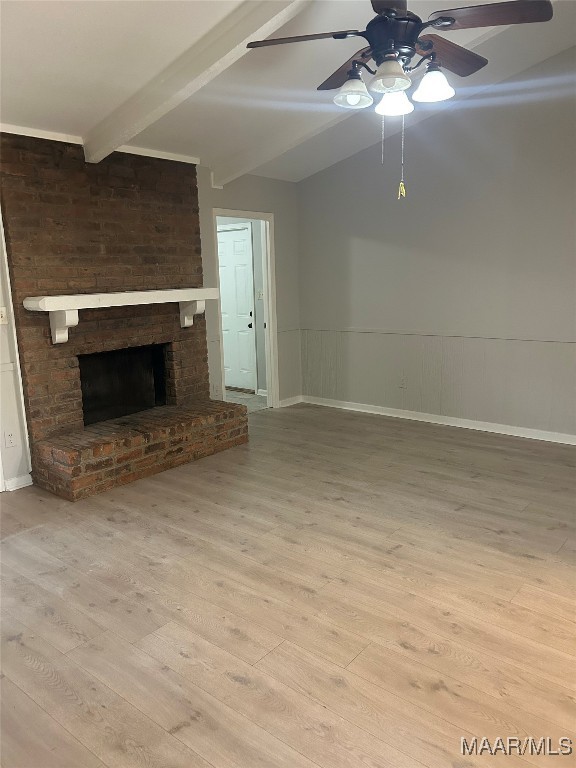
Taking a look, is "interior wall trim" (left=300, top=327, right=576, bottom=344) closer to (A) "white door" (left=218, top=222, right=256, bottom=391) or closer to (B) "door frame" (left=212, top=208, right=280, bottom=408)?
(B) "door frame" (left=212, top=208, right=280, bottom=408)

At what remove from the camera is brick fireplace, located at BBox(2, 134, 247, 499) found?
387 centimetres

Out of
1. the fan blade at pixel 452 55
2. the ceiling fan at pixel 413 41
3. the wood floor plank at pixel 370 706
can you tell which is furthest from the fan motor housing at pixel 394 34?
the wood floor plank at pixel 370 706

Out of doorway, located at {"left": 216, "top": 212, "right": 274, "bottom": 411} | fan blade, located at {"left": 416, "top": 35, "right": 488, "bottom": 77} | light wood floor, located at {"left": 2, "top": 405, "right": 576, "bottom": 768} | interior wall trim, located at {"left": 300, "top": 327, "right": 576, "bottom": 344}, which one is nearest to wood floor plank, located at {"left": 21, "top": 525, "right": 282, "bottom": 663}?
light wood floor, located at {"left": 2, "top": 405, "right": 576, "bottom": 768}

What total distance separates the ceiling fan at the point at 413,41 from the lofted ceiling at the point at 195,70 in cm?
66

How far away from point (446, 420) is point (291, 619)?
341 cm

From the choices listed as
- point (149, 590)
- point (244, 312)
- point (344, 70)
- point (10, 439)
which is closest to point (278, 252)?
point (244, 312)

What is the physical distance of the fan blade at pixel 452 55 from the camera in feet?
7.89

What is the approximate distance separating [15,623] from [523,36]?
4.67 m

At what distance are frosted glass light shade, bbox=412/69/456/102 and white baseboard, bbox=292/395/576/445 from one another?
3168mm

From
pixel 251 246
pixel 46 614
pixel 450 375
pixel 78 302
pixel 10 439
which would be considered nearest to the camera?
pixel 46 614

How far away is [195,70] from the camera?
3.24m

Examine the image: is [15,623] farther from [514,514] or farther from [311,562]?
[514,514]

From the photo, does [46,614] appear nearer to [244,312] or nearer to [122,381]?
[122,381]

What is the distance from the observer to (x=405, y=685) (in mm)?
2029
